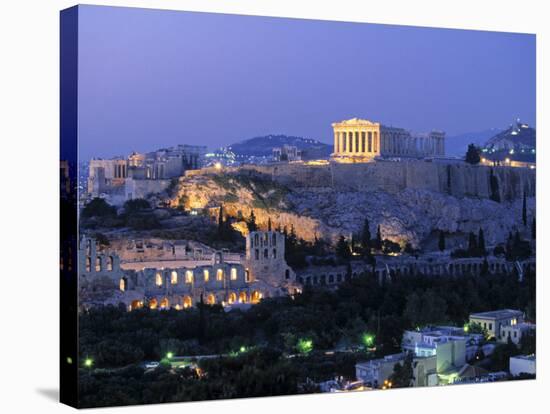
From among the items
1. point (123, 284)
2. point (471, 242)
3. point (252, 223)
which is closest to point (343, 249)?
point (252, 223)

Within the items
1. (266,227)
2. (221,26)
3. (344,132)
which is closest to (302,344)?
(266,227)

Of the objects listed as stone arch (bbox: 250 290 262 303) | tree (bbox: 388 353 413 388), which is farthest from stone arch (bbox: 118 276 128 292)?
Result: tree (bbox: 388 353 413 388)

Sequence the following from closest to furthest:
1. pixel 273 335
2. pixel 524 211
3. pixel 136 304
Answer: pixel 136 304
pixel 273 335
pixel 524 211

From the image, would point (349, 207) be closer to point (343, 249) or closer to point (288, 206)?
point (343, 249)

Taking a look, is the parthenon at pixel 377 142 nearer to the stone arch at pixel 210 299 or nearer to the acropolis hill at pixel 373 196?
the acropolis hill at pixel 373 196

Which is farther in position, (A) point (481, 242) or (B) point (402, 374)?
(A) point (481, 242)

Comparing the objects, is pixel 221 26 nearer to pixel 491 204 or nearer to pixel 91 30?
pixel 91 30
